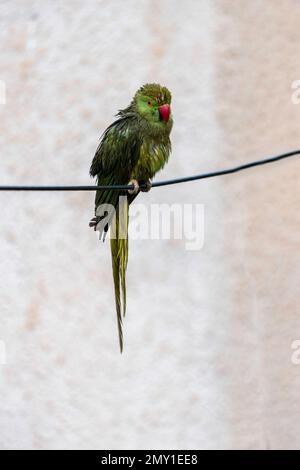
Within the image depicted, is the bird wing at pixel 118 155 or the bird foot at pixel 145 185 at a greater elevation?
the bird wing at pixel 118 155

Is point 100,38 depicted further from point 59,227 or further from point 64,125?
point 59,227

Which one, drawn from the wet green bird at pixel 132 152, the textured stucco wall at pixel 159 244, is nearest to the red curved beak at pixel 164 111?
the wet green bird at pixel 132 152

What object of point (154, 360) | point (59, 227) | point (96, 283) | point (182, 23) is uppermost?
point (182, 23)

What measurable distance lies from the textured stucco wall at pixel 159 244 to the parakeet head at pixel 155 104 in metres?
0.91

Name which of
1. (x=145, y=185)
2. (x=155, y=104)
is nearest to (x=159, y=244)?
(x=145, y=185)

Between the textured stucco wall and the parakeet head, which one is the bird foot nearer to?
the parakeet head

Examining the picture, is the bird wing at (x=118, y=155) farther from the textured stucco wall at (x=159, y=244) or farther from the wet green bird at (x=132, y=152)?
the textured stucco wall at (x=159, y=244)

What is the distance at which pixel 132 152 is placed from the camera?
3381mm

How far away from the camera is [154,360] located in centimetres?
444

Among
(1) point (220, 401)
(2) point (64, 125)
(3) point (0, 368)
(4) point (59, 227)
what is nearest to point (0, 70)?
(2) point (64, 125)

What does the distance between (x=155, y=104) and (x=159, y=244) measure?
1.15 m

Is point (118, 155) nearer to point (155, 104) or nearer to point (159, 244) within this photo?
point (155, 104)

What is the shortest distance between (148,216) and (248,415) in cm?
112

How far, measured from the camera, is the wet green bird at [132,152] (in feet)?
10.9
